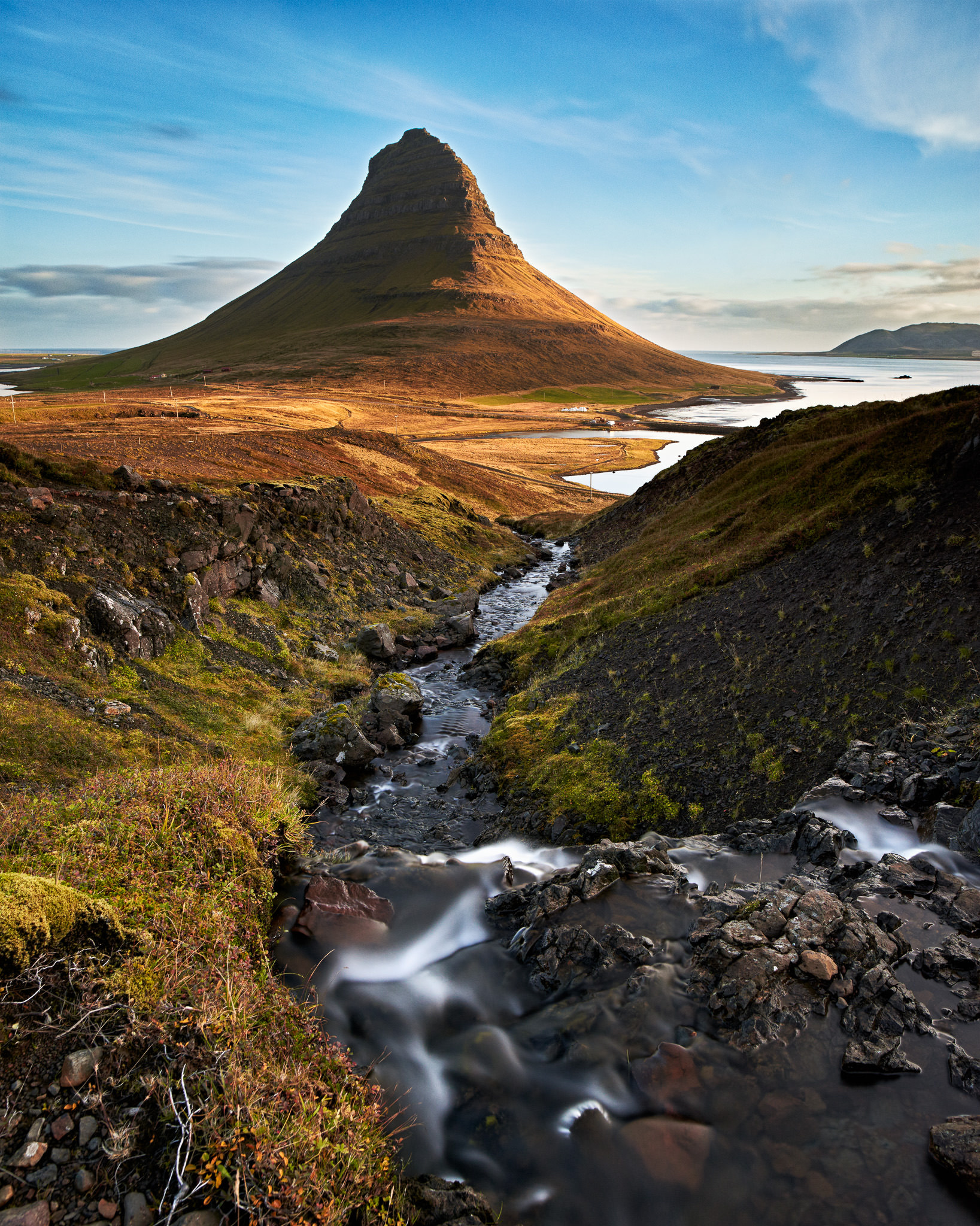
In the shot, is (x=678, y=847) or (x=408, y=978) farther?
(x=678, y=847)

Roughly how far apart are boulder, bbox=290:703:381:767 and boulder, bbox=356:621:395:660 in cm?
829

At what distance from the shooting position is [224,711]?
67.5 ft

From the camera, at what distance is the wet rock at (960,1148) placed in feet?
21.4

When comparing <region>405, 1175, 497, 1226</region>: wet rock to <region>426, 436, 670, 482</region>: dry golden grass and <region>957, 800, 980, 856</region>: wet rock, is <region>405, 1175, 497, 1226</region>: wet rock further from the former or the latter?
<region>426, 436, 670, 482</region>: dry golden grass

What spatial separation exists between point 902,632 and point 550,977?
502 inches

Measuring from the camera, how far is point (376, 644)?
94.6 ft

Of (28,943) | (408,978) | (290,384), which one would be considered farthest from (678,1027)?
(290,384)

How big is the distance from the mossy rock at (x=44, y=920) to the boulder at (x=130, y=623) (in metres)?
14.4

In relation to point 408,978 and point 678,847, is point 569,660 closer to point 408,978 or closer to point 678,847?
point 678,847

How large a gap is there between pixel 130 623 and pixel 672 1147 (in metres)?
19.9

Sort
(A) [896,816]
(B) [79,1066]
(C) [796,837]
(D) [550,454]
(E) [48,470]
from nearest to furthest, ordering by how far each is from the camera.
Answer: (B) [79,1066] < (A) [896,816] < (C) [796,837] < (E) [48,470] < (D) [550,454]

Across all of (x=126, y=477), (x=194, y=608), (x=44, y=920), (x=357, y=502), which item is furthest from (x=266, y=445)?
(x=44, y=920)

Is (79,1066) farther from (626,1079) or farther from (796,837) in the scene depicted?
(796,837)

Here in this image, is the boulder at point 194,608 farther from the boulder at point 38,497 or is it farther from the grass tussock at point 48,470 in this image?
the grass tussock at point 48,470
